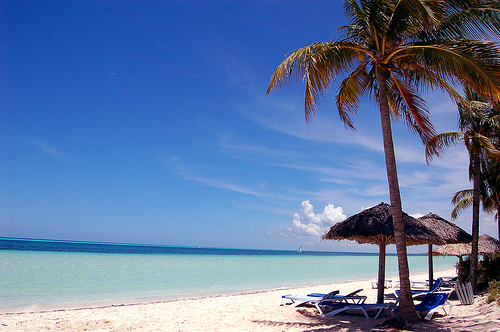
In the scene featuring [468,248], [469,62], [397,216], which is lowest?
[468,248]

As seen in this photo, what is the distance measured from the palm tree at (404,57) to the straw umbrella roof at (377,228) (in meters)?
1.63

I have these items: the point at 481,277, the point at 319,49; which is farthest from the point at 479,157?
the point at 319,49

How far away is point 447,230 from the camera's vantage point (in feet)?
32.6

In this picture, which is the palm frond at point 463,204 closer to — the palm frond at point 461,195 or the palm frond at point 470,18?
the palm frond at point 461,195

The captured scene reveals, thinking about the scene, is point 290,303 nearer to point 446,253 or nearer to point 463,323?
point 463,323

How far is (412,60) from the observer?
568cm

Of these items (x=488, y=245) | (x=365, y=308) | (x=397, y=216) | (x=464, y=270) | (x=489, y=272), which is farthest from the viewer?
(x=488, y=245)

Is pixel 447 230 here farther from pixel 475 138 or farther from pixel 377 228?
pixel 377 228

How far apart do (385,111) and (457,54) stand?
4.46 feet

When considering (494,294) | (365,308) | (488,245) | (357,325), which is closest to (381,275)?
(365,308)

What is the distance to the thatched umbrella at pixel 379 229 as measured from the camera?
7.04 metres

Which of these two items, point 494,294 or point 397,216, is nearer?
point 397,216

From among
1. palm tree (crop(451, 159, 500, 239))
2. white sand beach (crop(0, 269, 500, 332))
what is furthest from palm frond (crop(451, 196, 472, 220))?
white sand beach (crop(0, 269, 500, 332))

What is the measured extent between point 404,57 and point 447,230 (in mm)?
6468
